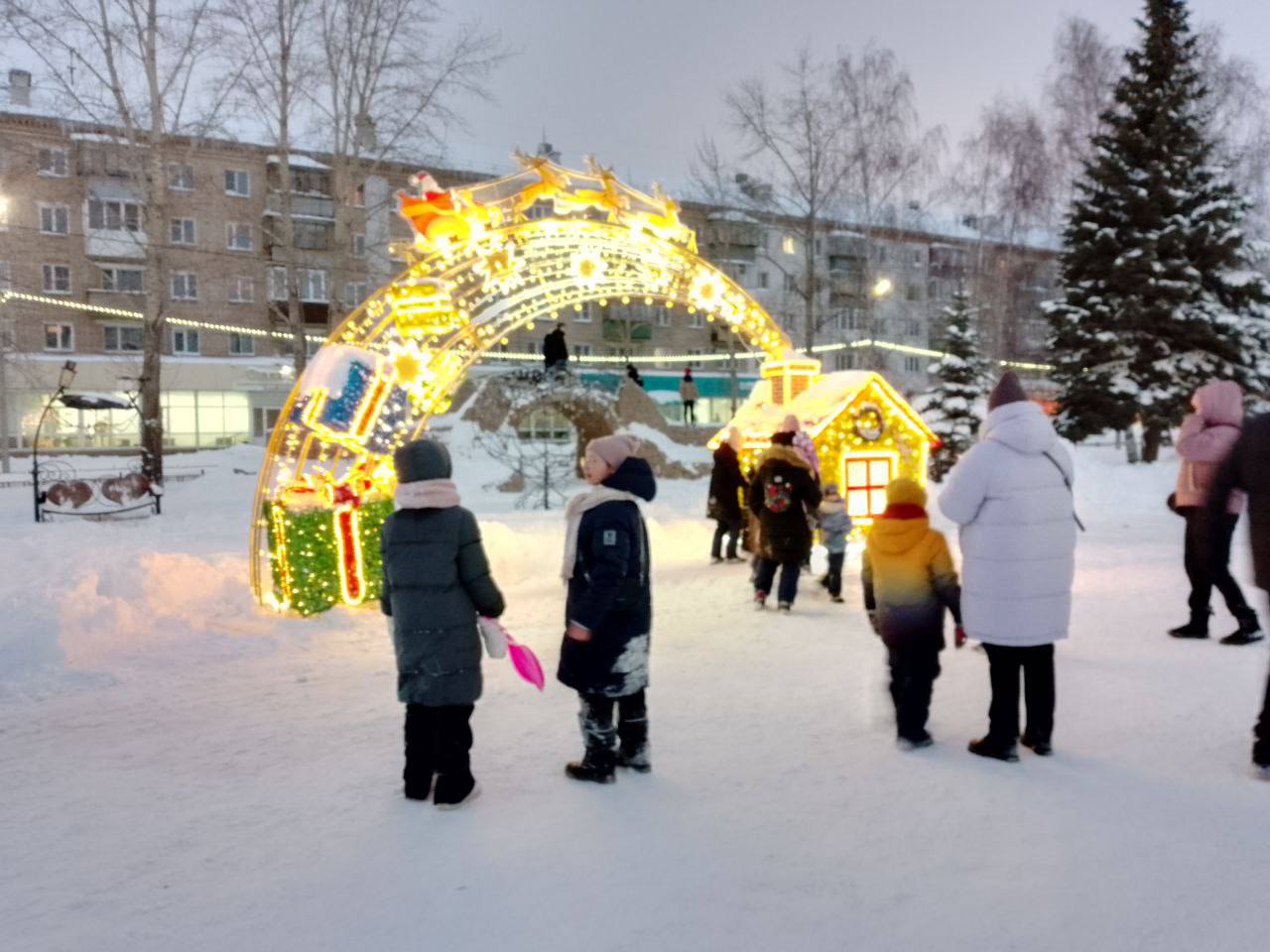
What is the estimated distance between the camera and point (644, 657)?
4.27 meters

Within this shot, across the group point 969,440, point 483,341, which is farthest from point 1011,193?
point 483,341

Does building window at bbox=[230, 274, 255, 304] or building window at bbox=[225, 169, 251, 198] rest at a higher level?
building window at bbox=[225, 169, 251, 198]

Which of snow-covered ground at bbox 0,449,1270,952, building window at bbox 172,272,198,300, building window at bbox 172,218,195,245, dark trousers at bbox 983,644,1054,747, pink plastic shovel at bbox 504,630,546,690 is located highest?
building window at bbox 172,218,195,245

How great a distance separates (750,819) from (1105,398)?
18971mm

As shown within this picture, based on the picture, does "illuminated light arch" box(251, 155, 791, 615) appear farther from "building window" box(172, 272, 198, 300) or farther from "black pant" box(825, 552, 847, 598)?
"building window" box(172, 272, 198, 300)

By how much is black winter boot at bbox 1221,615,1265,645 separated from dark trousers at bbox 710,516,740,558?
5.22 metres

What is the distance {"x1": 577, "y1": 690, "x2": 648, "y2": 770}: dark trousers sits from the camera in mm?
4184

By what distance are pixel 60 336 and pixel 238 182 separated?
912 cm

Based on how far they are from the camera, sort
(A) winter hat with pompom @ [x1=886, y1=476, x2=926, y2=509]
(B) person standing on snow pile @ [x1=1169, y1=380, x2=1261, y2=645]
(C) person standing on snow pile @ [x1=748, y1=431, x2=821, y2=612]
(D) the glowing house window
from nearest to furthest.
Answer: (A) winter hat with pompom @ [x1=886, y1=476, x2=926, y2=509]
(B) person standing on snow pile @ [x1=1169, y1=380, x2=1261, y2=645]
(C) person standing on snow pile @ [x1=748, y1=431, x2=821, y2=612]
(D) the glowing house window

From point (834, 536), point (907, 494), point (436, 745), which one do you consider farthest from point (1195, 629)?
point (436, 745)

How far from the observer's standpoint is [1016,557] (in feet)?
14.2

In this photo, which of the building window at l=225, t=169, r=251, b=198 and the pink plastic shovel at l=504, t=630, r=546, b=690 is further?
the building window at l=225, t=169, r=251, b=198

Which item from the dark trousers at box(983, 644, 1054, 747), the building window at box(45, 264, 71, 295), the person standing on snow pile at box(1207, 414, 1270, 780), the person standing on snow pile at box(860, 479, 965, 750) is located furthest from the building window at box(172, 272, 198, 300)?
the person standing on snow pile at box(1207, 414, 1270, 780)

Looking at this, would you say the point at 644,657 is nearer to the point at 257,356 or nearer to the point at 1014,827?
the point at 1014,827
